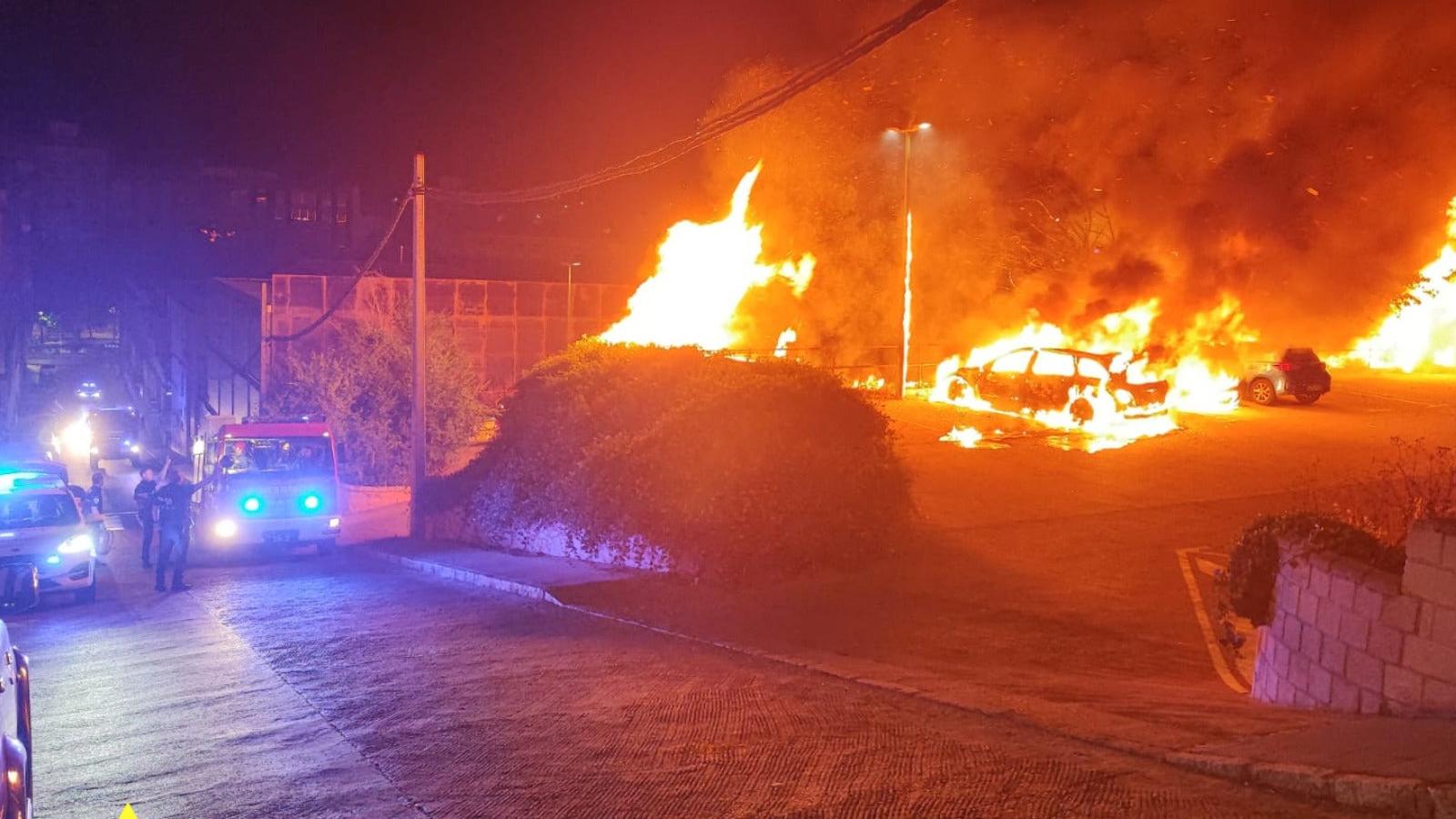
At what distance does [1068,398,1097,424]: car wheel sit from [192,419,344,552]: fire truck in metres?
13.9

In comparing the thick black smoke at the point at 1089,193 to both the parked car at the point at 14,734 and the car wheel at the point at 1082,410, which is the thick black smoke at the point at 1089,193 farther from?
the parked car at the point at 14,734

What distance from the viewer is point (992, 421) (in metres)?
23.5

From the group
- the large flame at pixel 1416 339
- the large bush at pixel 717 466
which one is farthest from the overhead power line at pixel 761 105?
the large flame at pixel 1416 339

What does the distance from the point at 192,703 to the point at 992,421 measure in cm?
1737

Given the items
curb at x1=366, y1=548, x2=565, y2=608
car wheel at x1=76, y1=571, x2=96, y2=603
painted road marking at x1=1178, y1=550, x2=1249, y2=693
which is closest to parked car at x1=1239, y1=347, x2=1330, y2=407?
painted road marking at x1=1178, y1=550, x2=1249, y2=693

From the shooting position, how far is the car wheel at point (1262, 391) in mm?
27434

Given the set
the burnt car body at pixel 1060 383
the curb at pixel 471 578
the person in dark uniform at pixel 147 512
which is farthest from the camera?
the burnt car body at pixel 1060 383

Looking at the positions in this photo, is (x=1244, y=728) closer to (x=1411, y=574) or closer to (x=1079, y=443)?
(x=1411, y=574)

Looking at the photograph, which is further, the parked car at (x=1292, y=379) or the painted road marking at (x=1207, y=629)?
the parked car at (x=1292, y=379)

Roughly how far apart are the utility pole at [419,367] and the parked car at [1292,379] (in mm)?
19213

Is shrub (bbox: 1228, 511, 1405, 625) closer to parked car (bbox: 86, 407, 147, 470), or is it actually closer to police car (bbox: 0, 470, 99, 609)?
police car (bbox: 0, 470, 99, 609)

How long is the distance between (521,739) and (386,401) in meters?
21.8

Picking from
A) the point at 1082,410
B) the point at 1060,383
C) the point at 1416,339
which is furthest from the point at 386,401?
the point at 1416,339

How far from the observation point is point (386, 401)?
2791cm
